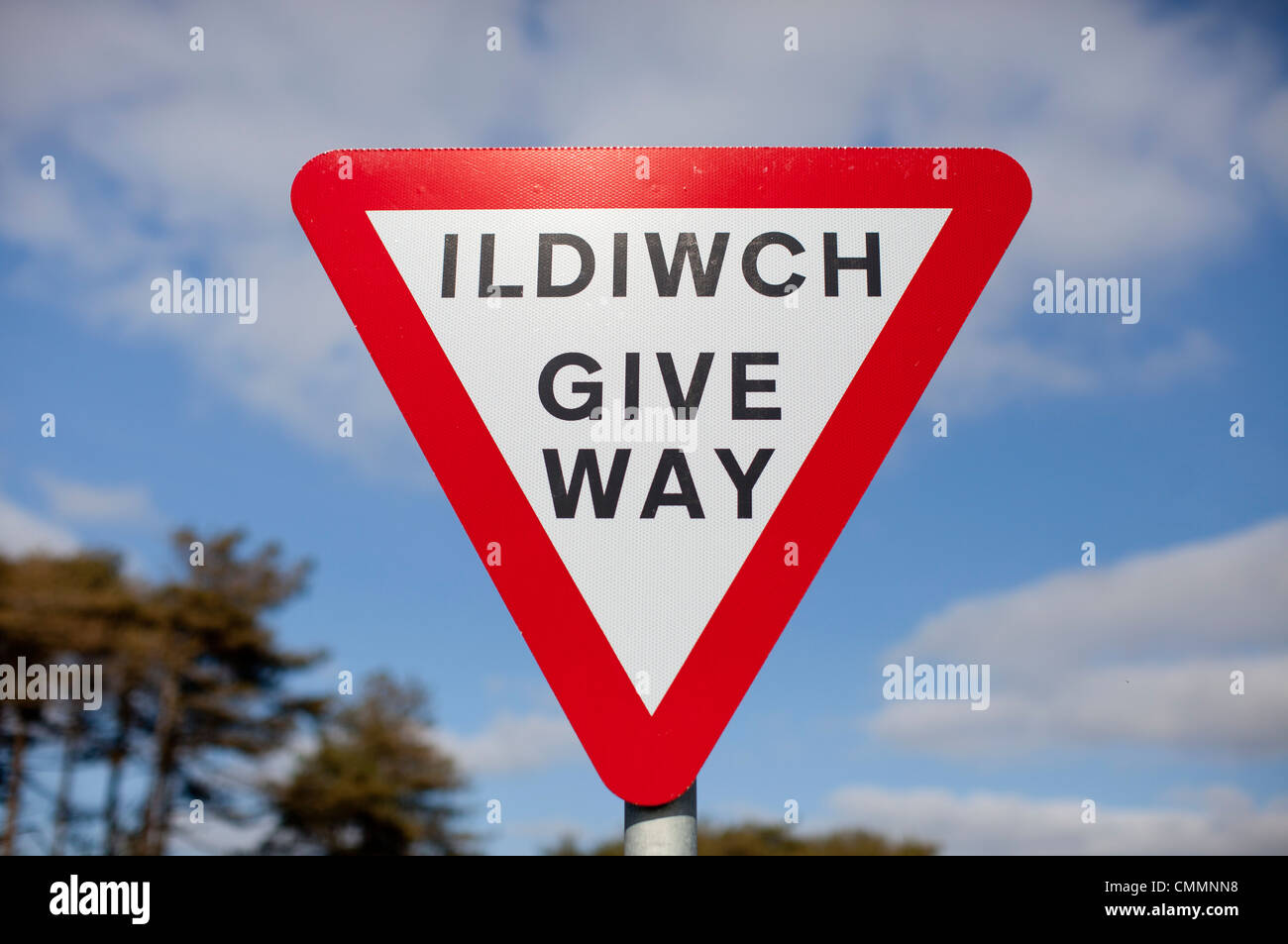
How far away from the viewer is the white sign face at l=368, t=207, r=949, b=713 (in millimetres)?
1176

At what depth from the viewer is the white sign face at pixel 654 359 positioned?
46.3 inches

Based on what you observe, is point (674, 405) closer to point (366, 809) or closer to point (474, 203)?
point (474, 203)

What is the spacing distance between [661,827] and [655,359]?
57 cm

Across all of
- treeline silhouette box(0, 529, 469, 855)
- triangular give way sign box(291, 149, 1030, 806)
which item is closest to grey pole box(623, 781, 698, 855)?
triangular give way sign box(291, 149, 1030, 806)

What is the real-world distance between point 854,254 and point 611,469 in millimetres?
435

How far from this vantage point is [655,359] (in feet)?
4.02

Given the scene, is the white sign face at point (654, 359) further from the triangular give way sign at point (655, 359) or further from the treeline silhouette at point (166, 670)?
the treeline silhouette at point (166, 670)

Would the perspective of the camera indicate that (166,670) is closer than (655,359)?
No

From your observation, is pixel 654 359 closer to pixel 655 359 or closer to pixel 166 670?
pixel 655 359

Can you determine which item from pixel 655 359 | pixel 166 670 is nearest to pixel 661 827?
pixel 655 359

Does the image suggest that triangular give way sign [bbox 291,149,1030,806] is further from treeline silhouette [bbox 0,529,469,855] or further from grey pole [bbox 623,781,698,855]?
treeline silhouette [bbox 0,529,469,855]
